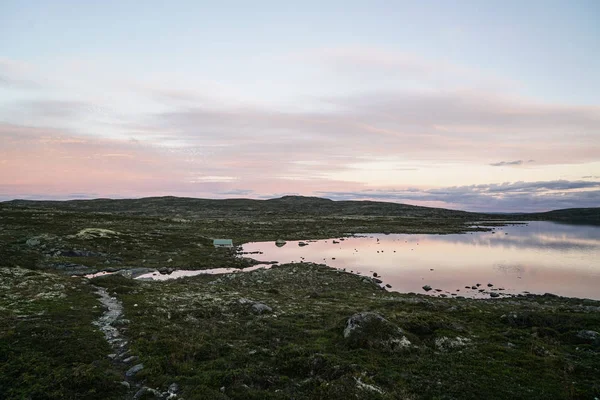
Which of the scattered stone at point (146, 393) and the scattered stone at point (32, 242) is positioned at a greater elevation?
the scattered stone at point (146, 393)

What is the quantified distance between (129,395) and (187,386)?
2.17 m

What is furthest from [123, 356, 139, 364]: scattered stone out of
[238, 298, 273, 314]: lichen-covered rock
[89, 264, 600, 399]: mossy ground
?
[238, 298, 273, 314]: lichen-covered rock

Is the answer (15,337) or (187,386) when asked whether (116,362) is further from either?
(15,337)

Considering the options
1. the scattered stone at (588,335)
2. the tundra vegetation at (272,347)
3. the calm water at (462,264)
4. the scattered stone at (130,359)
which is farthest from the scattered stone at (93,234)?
the scattered stone at (588,335)

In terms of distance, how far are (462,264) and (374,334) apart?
5146 centimetres

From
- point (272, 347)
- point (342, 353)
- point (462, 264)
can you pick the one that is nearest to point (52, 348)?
point (272, 347)

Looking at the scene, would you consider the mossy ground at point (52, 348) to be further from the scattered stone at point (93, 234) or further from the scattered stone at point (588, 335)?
the scattered stone at point (93, 234)

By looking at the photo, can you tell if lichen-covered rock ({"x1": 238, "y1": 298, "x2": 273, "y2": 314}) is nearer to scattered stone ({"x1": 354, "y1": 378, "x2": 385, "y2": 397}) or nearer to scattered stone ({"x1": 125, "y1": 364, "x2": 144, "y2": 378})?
scattered stone ({"x1": 125, "y1": 364, "x2": 144, "y2": 378})

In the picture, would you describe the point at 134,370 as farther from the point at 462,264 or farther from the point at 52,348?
the point at 462,264

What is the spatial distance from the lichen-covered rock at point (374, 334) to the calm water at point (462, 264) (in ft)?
82.6

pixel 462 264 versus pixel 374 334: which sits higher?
pixel 374 334

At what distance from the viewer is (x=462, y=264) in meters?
62.3

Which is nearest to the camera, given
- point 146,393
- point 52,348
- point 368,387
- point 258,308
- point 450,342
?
point 146,393

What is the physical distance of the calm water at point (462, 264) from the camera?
45.1 m
